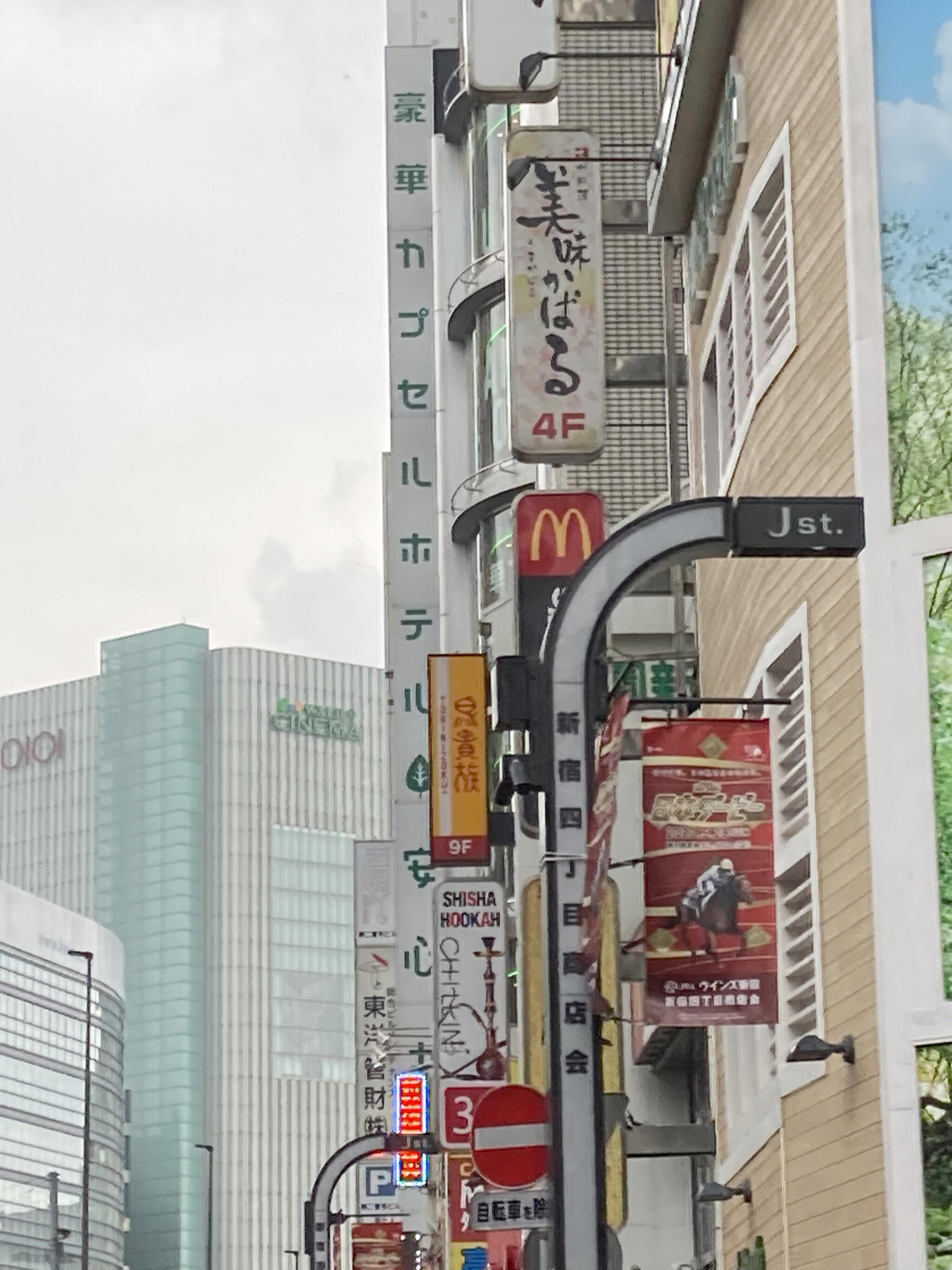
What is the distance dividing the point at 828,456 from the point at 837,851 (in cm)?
247

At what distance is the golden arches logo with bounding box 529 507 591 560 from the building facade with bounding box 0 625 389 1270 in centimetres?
15736

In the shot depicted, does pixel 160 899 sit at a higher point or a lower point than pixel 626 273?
higher

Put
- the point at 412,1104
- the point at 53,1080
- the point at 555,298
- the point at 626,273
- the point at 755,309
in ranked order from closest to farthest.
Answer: the point at 755,309
the point at 555,298
the point at 626,273
the point at 412,1104
the point at 53,1080

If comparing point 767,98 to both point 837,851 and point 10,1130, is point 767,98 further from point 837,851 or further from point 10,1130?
point 10,1130

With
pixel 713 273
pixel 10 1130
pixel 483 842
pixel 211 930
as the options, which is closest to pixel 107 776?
pixel 211 930

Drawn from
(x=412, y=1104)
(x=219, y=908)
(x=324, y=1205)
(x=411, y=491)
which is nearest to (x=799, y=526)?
(x=324, y=1205)

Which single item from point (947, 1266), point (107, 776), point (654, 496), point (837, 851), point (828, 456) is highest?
point (107, 776)

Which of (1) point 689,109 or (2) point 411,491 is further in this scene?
(2) point 411,491

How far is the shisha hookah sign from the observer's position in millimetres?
37219

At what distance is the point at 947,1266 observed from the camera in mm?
13508

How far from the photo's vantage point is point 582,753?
1323 centimetres

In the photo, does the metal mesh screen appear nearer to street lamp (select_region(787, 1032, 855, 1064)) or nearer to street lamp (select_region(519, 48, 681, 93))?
street lamp (select_region(519, 48, 681, 93))

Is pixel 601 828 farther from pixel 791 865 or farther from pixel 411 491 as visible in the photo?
pixel 411 491

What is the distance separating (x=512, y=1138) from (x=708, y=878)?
2.14 metres
